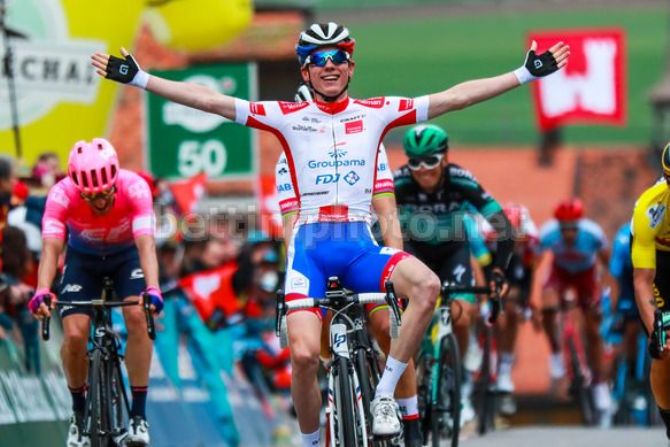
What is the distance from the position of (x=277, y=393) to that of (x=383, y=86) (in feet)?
61.5

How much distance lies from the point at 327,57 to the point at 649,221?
2318 mm

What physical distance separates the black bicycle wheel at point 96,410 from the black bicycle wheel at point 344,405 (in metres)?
2.14

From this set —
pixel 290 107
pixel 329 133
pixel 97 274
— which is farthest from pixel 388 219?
pixel 97 274

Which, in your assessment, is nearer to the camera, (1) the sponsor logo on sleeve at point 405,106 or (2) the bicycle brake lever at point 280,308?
(2) the bicycle brake lever at point 280,308

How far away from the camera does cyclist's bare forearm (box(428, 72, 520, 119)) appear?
952cm

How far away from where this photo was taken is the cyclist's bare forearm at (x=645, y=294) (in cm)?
1022

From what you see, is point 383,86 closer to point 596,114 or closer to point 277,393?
point 596,114

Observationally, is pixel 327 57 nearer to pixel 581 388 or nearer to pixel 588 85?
pixel 581 388

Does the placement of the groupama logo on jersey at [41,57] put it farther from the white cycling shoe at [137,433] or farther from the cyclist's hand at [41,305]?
the cyclist's hand at [41,305]

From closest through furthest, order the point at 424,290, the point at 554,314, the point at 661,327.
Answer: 1. the point at 424,290
2. the point at 661,327
3. the point at 554,314

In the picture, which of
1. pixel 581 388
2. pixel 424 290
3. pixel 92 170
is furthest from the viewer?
pixel 581 388

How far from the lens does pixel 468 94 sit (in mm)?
9547

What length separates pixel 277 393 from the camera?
19.3 m

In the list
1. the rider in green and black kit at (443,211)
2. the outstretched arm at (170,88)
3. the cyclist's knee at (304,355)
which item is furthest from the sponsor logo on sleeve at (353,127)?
the rider in green and black kit at (443,211)
